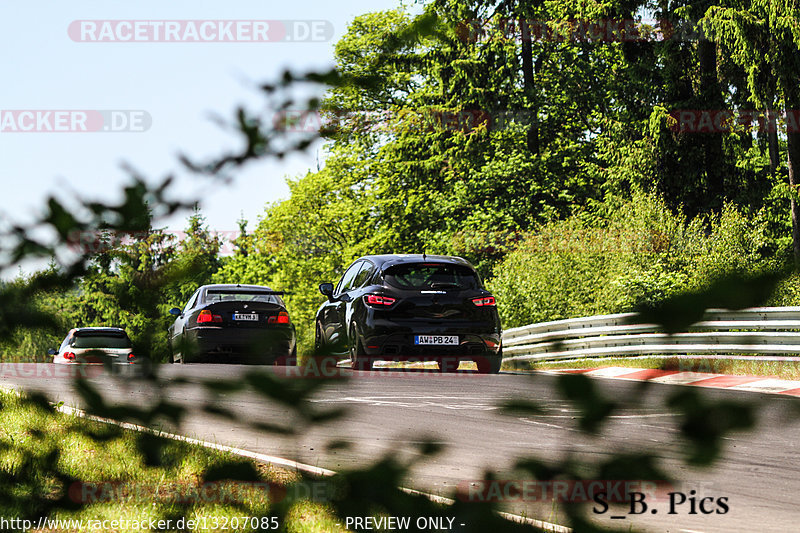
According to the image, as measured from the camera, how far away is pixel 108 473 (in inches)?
88.7

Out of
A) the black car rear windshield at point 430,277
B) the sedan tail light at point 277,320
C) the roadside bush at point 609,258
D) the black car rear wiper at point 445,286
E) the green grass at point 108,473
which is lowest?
the green grass at point 108,473

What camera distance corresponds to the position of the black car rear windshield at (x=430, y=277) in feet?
46.9

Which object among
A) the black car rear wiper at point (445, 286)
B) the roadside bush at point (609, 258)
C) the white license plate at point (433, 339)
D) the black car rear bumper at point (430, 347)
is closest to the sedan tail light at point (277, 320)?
the black car rear bumper at point (430, 347)

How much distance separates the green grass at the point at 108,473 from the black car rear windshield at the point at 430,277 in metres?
12.1

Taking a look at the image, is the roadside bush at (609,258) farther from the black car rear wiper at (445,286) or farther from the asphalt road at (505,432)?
the asphalt road at (505,432)

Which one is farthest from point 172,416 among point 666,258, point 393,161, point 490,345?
point 393,161

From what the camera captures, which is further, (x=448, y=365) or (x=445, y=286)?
(x=448, y=365)

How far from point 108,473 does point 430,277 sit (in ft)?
40.2

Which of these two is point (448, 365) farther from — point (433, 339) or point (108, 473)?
point (108, 473)

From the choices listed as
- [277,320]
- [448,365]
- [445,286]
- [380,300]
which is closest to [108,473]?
[277,320]

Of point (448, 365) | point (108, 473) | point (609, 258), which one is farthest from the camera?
point (609, 258)

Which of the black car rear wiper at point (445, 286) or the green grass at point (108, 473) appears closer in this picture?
the green grass at point (108, 473)

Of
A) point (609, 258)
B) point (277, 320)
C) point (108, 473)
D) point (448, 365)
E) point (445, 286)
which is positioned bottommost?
point (108, 473)

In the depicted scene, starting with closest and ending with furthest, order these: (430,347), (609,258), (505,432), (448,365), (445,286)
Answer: (505,432) → (430,347) → (445,286) → (448,365) → (609,258)
